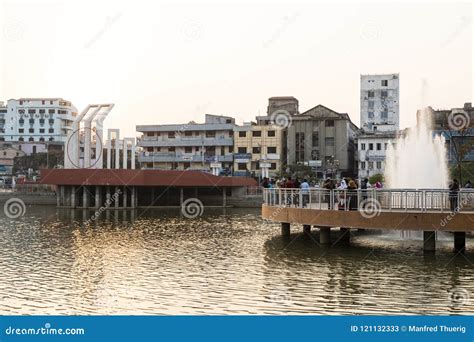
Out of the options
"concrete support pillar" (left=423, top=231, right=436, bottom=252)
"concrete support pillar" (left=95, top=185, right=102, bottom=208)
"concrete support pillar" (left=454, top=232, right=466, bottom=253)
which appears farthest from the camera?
"concrete support pillar" (left=95, top=185, right=102, bottom=208)

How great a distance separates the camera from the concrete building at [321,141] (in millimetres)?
87625

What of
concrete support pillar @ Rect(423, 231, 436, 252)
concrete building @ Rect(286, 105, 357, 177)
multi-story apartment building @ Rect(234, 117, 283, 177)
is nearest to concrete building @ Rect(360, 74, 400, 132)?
concrete building @ Rect(286, 105, 357, 177)

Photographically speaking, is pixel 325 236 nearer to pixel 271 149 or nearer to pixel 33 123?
pixel 271 149

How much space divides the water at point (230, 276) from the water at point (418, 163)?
11.9 feet

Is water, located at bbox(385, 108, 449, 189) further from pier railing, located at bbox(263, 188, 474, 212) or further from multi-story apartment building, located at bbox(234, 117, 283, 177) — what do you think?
multi-story apartment building, located at bbox(234, 117, 283, 177)

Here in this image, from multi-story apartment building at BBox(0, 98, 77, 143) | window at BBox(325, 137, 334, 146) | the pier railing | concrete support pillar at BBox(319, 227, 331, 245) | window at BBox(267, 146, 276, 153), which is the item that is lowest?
concrete support pillar at BBox(319, 227, 331, 245)

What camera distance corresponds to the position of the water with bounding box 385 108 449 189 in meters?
31.0

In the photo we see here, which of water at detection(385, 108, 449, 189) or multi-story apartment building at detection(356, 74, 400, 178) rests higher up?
multi-story apartment building at detection(356, 74, 400, 178)

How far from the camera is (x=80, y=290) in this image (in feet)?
54.2

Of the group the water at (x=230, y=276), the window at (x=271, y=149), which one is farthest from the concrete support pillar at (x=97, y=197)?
the window at (x=271, y=149)

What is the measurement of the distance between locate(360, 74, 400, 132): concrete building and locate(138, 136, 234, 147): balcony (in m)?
31.0
